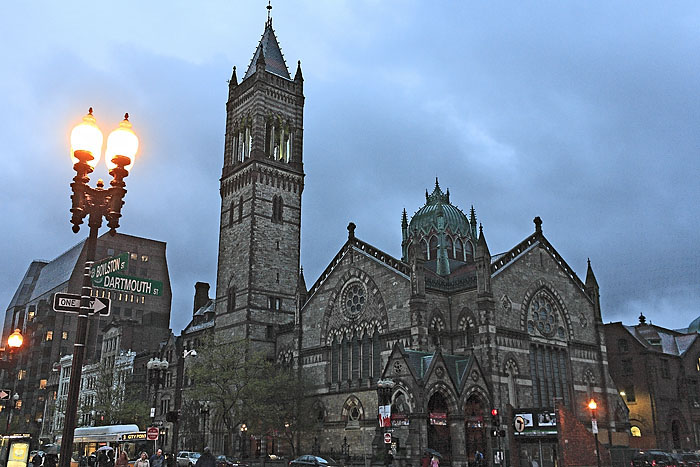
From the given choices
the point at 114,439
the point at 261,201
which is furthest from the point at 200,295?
the point at 114,439

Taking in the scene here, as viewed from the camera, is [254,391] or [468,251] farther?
[468,251]

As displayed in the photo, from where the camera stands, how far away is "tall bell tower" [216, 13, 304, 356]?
66.9 m

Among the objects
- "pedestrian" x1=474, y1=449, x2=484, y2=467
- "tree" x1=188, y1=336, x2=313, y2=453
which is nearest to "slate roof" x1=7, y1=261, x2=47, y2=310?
"tree" x1=188, y1=336, x2=313, y2=453

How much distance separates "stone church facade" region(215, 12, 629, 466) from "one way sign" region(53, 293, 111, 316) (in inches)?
1159

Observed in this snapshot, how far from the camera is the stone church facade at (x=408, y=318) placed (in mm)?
47875

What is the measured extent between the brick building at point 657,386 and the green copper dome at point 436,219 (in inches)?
721

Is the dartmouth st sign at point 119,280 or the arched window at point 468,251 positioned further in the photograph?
the arched window at point 468,251

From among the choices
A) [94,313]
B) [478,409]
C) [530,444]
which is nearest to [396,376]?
[478,409]

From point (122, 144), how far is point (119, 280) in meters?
2.93

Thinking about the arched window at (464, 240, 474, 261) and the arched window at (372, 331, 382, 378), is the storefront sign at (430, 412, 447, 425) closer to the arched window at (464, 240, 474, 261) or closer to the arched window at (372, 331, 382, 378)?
the arched window at (372, 331, 382, 378)

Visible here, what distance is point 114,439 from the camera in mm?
51281

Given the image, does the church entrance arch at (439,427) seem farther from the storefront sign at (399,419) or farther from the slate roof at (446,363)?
the slate roof at (446,363)

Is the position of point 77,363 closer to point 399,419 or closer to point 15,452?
point 15,452

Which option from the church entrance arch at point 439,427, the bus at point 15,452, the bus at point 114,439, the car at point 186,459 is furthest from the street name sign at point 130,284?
the car at point 186,459
